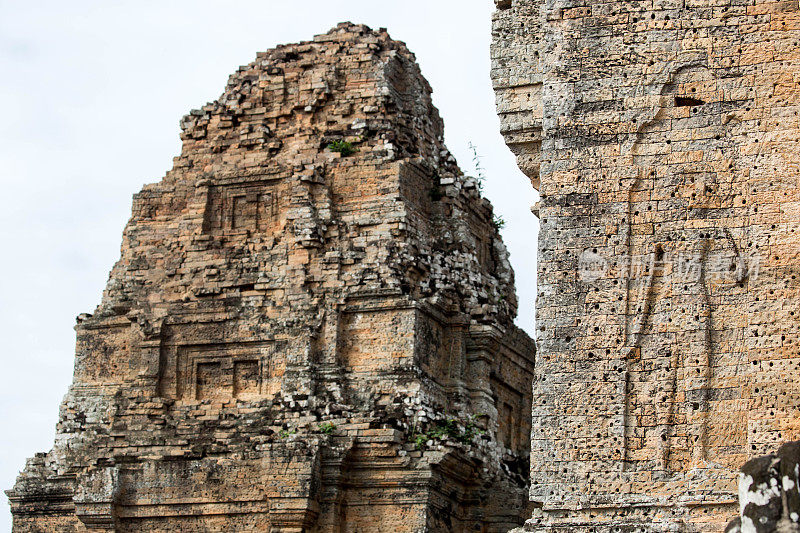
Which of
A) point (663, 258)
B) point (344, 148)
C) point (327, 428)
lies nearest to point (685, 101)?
point (663, 258)

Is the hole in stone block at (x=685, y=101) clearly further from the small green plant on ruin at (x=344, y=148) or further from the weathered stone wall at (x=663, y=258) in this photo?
the small green plant on ruin at (x=344, y=148)

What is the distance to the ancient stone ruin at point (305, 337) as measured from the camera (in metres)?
25.8

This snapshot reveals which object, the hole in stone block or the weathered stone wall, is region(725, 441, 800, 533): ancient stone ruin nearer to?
the weathered stone wall

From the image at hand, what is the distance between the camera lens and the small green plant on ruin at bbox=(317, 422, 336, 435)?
25.9 metres

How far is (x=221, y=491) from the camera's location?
26.1 m

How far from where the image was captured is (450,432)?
26.1 m

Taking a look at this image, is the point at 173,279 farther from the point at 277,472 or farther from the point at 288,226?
the point at 277,472

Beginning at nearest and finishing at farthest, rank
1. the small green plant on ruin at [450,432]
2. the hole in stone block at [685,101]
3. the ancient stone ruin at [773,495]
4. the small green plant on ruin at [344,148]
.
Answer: the ancient stone ruin at [773,495]
the hole in stone block at [685,101]
the small green plant on ruin at [450,432]
the small green plant on ruin at [344,148]

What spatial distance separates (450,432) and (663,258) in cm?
1098

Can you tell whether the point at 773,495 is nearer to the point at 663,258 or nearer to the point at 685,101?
the point at 663,258

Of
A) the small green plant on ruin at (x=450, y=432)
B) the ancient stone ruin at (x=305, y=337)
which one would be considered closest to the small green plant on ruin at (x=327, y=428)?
the ancient stone ruin at (x=305, y=337)

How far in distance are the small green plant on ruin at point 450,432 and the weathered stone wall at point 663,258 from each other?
997cm

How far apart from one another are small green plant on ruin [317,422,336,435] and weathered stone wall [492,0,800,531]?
10378mm

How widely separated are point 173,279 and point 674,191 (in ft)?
47.4
